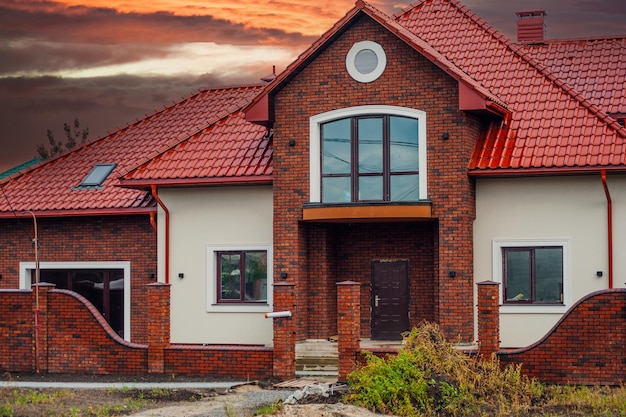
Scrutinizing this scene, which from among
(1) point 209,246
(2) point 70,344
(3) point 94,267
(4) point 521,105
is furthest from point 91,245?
(4) point 521,105

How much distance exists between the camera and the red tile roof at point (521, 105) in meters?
23.8

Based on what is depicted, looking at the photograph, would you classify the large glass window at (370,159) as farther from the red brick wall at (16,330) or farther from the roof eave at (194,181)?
the red brick wall at (16,330)

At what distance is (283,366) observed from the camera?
71.8 ft

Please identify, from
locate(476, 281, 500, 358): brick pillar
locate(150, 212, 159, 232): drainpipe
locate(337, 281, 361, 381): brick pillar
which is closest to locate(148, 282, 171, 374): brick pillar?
locate(337, 281, 361, 381): brick pillar

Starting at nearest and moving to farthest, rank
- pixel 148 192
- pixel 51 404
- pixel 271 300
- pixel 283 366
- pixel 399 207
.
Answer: pixel 51 404
pixel 283 366
pixel 399 207
pixel 271 300
pixel 148 192

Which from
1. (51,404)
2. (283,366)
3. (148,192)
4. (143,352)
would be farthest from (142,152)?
(51,404)

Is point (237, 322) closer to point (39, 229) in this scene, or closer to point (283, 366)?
point (283, 366)

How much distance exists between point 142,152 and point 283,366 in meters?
10.4

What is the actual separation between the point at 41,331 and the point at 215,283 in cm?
441

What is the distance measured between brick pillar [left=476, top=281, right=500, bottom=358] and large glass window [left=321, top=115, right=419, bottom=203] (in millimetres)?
4241

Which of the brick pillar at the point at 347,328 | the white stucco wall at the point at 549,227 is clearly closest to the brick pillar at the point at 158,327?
the brick pillar at the point at 347,328

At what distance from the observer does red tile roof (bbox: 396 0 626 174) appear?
23.8 meters

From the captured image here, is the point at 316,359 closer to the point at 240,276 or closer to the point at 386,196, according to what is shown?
the point at 240,276

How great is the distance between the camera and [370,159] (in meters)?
24.9
